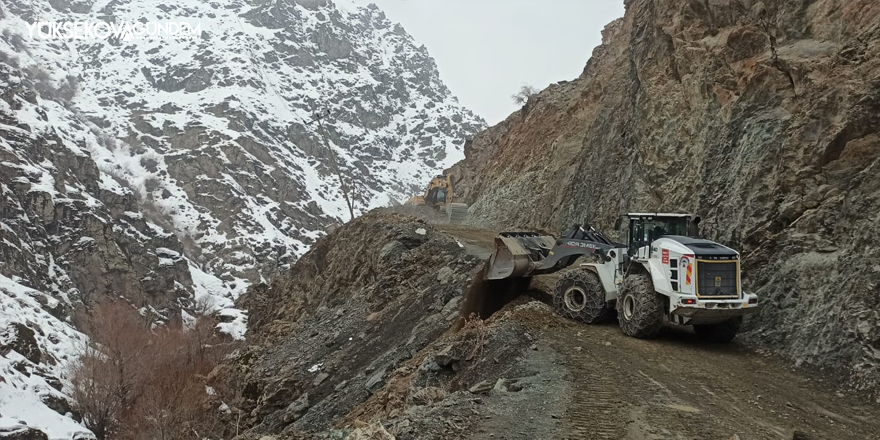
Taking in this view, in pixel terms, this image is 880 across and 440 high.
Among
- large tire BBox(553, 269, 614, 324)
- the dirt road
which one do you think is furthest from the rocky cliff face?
large tire BBox(553, 269, 614, 324)

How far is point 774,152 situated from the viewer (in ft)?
35.9

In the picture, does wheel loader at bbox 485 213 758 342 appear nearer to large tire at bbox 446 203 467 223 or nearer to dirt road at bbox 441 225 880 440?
dirt road at bbox 441 225 880 440

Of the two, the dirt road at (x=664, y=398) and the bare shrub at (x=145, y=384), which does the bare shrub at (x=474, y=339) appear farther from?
the bare shrub at (x=145, y=384)

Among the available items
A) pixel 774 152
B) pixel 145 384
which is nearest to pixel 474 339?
pixel 774 152

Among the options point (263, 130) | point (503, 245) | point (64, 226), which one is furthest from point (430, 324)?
point (263, 130)

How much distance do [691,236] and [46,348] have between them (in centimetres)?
4467

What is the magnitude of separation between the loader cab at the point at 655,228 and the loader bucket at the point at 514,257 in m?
2.45

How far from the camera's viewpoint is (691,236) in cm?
1033

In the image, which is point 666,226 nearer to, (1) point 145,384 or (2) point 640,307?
(2) point 640,307

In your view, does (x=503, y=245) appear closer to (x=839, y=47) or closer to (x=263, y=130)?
(x=839, y=47)

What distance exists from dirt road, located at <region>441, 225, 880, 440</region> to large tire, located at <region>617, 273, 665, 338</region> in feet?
0.70

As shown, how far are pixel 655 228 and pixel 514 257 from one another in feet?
9.71

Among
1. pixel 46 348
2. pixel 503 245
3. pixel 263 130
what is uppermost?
pixel 263 130

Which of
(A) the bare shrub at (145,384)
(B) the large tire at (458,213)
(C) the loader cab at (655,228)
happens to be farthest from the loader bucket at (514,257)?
(B) the large tire at (458,213)
